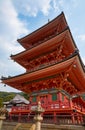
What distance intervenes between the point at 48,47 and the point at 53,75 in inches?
165

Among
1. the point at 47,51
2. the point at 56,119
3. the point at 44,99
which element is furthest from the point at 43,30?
the point at 56,119

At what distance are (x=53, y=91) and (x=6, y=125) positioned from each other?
590 cm

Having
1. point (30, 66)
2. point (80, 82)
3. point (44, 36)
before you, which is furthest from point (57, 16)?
point (80, 82)

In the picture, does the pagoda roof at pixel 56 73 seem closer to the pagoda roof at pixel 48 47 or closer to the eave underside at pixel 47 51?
the eave underside at pixel 47 51

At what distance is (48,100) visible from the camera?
46.9ft

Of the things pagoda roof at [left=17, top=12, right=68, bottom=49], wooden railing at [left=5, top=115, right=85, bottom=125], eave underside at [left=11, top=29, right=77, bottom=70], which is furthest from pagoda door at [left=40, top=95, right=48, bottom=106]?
pagoda roof at [left=17, top=12, right=68, bottom=49]

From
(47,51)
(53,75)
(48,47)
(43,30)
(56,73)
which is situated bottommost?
(53,75)

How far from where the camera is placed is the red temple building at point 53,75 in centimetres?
1281

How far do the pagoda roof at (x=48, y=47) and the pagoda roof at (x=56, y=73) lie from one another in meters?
3.76

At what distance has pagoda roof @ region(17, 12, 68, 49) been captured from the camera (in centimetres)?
1900

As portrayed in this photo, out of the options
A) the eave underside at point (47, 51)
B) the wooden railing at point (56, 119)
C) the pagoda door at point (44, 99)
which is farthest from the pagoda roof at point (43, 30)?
the wooden railing at point (56, 119)

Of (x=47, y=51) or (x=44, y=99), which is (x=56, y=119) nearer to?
(x=44, y=99)

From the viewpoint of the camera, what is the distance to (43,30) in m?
20.0

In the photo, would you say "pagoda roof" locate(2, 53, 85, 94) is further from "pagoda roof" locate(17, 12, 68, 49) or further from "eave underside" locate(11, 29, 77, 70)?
"pagoda roof" locate(17, 12, 68, 49)
